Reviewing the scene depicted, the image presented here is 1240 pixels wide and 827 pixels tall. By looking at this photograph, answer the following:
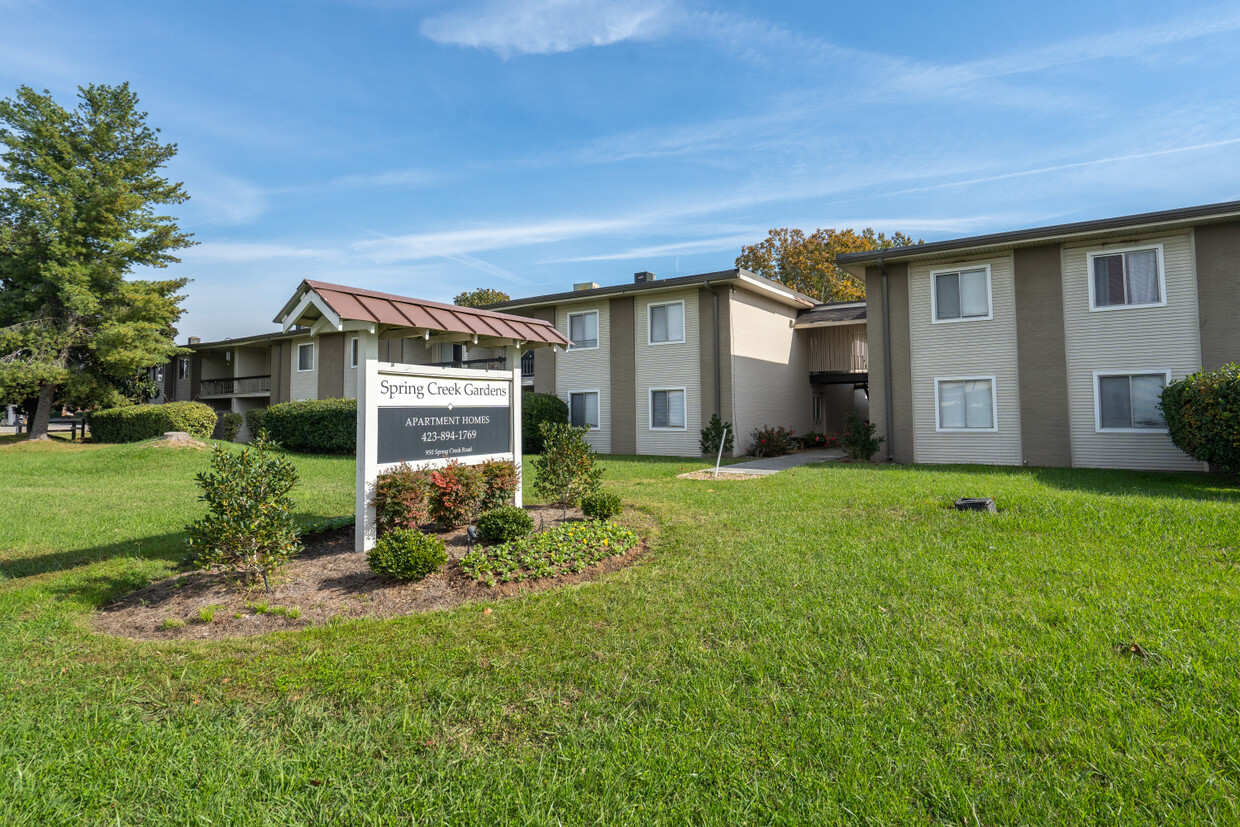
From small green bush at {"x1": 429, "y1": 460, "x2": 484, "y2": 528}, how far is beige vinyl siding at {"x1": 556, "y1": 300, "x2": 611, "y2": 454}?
13.4 metres

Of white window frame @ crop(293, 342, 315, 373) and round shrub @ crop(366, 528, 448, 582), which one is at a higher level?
white window frame @ crop(293, 342, 315, 373)

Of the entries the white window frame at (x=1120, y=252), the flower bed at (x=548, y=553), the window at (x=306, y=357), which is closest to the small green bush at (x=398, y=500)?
the flower bed at (x=548, y=553)

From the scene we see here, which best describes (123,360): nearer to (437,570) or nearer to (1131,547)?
(437,570)

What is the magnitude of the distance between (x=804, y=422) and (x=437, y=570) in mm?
19345

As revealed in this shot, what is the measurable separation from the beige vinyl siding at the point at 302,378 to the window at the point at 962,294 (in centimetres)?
2495

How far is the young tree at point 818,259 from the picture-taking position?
117ft

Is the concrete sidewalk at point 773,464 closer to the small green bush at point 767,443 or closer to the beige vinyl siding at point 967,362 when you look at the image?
the small green bush at point 767,443

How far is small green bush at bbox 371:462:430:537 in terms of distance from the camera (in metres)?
6.44

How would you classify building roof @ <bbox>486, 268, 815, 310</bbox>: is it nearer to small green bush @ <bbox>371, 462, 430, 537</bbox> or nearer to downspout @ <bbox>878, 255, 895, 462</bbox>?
downspout @ <bbox>878, 255, 895, 462</bbox>

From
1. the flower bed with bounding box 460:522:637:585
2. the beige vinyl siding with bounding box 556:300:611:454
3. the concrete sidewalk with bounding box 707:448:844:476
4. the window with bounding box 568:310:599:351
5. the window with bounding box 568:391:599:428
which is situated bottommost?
the flower bed with bounding box 460:522:637:585

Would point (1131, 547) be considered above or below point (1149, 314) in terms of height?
below

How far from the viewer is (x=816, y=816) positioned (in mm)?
2336

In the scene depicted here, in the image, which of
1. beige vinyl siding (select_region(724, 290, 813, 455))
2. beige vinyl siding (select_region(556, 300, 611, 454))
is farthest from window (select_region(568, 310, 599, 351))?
beige vinyl siding (select_region(724, 290, 813, 455))

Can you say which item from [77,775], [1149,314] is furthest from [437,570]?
[1149,314]
